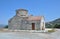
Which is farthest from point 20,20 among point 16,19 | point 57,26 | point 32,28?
point 57,26

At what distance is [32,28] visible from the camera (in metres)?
37.3

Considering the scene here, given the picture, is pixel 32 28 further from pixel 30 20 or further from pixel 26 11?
→ pixel 26 11

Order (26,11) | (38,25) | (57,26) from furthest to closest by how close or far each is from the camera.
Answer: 1. (57,26)
2. (26,11)
3. (38,25)

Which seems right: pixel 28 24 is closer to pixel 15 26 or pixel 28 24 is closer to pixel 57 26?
pixel 15 26

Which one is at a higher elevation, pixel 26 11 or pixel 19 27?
pixel 26 11

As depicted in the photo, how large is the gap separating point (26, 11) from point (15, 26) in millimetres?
4913

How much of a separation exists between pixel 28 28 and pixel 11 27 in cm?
443

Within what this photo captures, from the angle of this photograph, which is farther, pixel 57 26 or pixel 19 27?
pixel 57 26

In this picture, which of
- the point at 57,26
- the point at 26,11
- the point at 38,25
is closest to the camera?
the point at 38,25

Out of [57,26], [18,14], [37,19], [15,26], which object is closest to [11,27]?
[15,26]

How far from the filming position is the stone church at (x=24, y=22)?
121 feet

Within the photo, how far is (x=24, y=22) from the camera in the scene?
37.4 m

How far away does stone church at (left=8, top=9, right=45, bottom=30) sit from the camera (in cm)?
3696

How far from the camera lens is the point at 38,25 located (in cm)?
3688
